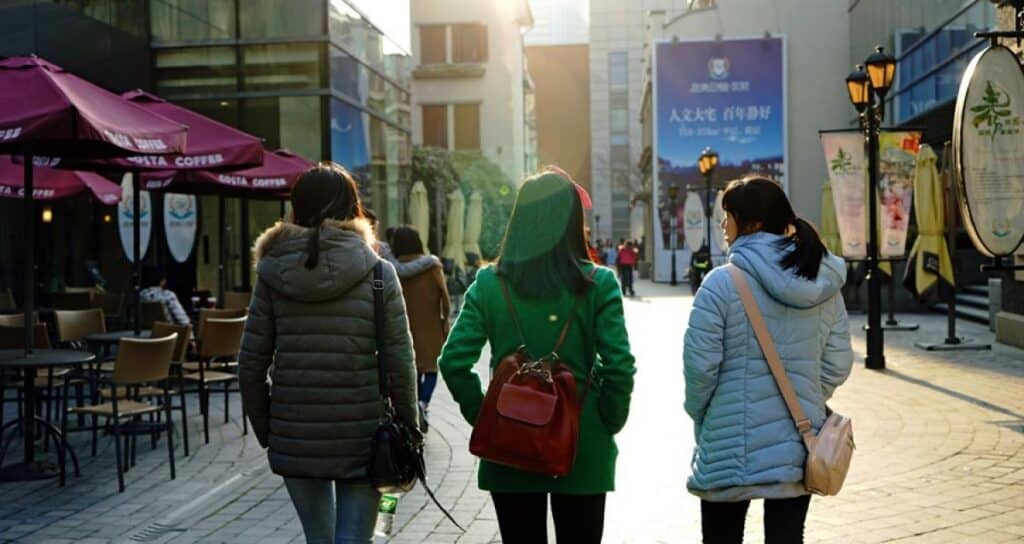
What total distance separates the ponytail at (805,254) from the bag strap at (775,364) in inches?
6.4

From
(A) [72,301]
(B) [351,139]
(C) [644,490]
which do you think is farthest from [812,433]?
(B) [351,139]

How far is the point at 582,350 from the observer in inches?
140

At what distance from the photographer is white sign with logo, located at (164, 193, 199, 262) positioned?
781 inches

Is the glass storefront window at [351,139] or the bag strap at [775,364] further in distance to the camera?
the glass storefront window at [351,139]

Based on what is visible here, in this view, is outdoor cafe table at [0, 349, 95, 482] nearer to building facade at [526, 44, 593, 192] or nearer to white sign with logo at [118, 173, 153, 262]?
white sign with logo at [118, 173, 153, 262]

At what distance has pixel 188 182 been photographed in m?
13.9

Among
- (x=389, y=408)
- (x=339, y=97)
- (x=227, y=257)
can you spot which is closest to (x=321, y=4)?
(x=339, y=97)

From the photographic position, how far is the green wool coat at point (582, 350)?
348 centimetres

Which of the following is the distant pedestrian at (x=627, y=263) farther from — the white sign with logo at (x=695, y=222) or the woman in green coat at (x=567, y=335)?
the woman in green coat at (x=567, y=335)

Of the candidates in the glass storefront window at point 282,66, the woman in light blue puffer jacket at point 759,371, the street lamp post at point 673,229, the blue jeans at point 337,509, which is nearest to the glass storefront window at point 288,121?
the glass storefront window at point 282,66

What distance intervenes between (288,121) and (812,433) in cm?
1955

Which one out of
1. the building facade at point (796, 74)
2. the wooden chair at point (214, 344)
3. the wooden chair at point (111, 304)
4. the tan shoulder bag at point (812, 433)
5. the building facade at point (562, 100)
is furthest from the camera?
the building facade at point (562, 100)

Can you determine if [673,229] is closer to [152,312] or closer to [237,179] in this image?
[237,179]

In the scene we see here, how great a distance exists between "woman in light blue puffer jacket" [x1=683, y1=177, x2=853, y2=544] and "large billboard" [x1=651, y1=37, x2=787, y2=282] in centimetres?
4551
